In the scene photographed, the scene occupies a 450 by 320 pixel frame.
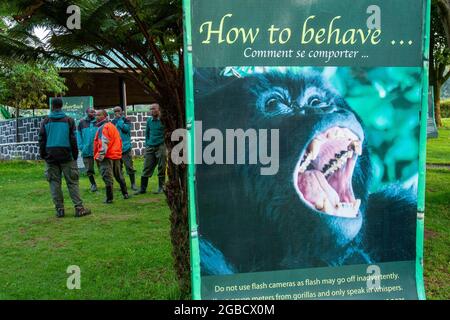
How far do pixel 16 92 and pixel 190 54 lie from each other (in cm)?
1694

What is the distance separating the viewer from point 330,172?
3.75 m

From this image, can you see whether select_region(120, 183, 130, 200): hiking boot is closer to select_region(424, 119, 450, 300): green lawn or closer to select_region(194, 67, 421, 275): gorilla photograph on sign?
select_region(424, 119, 450, 300): green lawn

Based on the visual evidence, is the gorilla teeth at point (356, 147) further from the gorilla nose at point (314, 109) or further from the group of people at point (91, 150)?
the group of people at point (91, 150)

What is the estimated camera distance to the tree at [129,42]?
170 inches

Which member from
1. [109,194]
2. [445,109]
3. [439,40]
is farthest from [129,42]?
[445,109]

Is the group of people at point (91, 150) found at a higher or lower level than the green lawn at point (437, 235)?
higher

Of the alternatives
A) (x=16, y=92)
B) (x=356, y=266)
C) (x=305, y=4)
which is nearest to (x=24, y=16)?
(x=305, y=4)

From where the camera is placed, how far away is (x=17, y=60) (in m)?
4.77

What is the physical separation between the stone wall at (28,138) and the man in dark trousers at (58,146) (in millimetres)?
9466

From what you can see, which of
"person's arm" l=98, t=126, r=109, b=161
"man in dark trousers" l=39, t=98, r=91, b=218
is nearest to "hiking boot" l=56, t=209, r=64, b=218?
"man in dark trousers" l=39, t=98, r=91, b=218

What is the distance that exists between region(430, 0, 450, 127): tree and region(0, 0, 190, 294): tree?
14.5ft

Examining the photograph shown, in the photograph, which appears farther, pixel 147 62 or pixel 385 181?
pixel 147 62

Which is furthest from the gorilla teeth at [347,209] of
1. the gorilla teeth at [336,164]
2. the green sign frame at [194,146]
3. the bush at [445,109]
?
the bush at [445,109]
